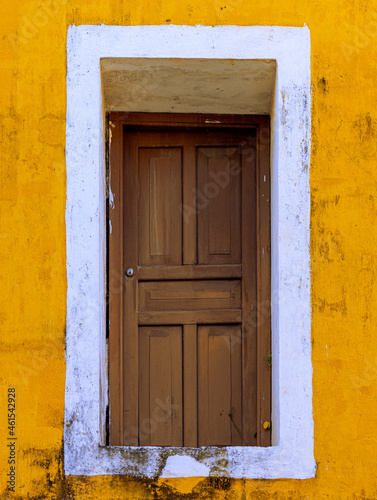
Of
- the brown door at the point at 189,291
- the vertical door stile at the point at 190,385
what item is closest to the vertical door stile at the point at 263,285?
the brown door at the point at 189,291

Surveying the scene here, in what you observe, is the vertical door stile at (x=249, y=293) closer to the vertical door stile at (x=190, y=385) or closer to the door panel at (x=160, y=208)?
the vertical door stile at (x=190, y=385)

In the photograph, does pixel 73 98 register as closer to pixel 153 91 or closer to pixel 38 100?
pixel 38 100

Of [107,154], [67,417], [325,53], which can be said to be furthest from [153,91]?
[67,417]

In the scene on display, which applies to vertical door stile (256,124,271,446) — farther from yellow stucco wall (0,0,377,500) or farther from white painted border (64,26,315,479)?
yellow stucco wall (0,0,377,500)

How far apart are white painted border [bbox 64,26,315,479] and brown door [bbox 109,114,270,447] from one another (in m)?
0.27

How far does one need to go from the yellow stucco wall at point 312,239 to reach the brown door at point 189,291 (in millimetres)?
412

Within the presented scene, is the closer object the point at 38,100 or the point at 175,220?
the point at 38,100

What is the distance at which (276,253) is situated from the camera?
3.25m

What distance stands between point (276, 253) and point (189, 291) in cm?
58

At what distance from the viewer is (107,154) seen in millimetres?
3500

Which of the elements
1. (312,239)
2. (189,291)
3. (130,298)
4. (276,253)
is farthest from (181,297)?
(312,239)

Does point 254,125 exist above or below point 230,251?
above

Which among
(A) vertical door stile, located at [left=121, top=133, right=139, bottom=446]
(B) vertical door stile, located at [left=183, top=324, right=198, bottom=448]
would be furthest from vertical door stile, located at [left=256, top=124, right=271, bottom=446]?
(A) vertical door stile, located at [left=121, top=133, right=139, bottom=446]

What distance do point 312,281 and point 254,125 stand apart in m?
1.01
